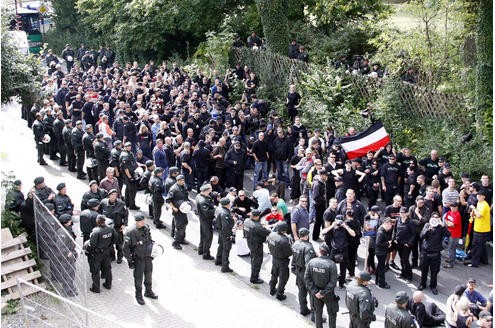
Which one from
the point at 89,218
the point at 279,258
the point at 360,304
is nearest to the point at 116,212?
the point at 89,218

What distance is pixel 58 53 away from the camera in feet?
125

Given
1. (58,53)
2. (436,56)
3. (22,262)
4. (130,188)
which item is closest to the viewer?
(22,262)

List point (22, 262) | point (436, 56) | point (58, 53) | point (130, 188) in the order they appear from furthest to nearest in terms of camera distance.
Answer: point (58, 53) → point (436, 56) → point (130, 188) → point (22, 262)

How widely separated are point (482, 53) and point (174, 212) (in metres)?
9.68

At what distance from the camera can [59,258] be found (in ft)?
42.8

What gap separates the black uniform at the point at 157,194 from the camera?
50.1 feet

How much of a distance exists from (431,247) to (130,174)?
6922 millimetres

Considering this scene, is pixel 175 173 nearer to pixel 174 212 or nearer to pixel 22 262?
pixel 174 212

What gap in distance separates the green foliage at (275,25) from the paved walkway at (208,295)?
11.6m

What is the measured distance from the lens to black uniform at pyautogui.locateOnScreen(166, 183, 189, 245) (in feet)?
48.1

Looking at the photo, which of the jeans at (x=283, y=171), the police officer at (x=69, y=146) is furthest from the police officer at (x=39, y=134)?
the jeans at (x=283, y=171)

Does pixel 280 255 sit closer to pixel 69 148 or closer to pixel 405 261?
pixel 405 261

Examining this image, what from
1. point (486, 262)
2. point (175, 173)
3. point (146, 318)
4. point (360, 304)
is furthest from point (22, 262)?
point (486, 262)

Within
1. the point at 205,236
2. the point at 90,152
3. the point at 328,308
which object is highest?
the point at 90,152
